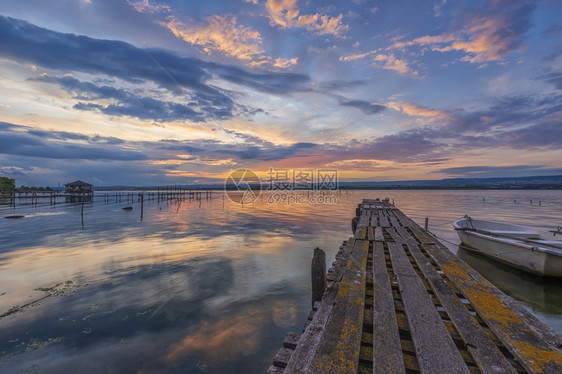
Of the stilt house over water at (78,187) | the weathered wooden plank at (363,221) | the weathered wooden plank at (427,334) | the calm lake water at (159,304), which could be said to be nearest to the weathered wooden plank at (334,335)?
the weathered wooden plank at (427,334)

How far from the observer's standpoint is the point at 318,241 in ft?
63.1

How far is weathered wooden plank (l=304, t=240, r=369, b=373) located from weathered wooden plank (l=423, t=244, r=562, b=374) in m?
2.00

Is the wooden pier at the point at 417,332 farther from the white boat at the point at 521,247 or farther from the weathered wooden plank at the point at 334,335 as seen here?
the white boat at the point at 521,247

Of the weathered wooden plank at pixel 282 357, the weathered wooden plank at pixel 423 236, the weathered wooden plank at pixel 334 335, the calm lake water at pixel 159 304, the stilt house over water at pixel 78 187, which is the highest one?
the stilt house over water at pixel 78 187

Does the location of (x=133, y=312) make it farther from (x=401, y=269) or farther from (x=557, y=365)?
(x=557, y=365)

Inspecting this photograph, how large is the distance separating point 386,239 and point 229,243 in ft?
40.4

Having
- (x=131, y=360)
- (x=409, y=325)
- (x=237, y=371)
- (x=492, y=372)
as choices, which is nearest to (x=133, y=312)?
(x=131, y=360)

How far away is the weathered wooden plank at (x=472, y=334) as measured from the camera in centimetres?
295

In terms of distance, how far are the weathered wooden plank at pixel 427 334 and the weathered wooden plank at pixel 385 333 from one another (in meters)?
0.25

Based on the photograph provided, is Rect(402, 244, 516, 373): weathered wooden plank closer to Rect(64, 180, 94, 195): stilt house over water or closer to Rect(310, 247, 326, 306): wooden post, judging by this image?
Rect(310, 247, 326, 306): wooden post

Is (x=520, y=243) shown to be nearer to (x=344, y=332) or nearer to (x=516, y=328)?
(x=516, y=328)

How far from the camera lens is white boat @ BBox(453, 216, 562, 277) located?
9562 mm

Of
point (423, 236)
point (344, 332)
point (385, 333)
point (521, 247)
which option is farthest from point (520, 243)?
point (344, 332)

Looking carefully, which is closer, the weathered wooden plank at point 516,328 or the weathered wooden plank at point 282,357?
the weathered wooden plank at point 516,328
